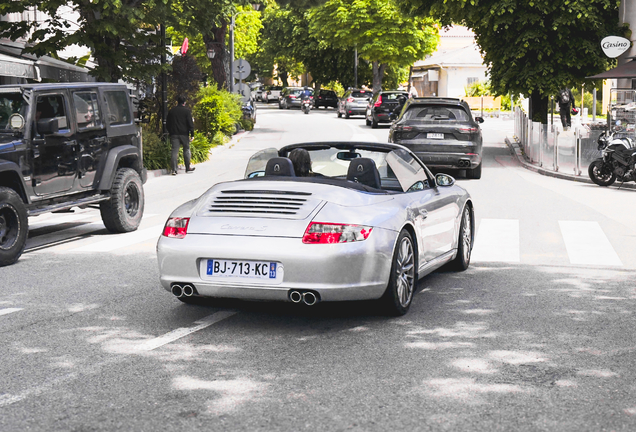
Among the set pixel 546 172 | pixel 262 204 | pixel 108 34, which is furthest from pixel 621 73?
pixel 262 204

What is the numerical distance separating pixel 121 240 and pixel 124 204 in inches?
33.6

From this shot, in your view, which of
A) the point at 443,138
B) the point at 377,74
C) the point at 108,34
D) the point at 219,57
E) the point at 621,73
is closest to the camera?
the point at 443,138

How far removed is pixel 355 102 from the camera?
52.1m

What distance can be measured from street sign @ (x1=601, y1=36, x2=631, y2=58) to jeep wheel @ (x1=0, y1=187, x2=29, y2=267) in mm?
17894

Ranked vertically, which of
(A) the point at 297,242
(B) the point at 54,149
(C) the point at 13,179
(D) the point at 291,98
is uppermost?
(D) the point at 291,98

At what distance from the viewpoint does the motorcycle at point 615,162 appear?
1875 centimetres

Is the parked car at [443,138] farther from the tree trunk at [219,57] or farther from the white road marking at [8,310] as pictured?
the tree trunk at [219,57]

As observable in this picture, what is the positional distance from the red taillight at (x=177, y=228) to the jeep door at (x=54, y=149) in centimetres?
459

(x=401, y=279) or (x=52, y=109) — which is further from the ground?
(x=52, y=109)

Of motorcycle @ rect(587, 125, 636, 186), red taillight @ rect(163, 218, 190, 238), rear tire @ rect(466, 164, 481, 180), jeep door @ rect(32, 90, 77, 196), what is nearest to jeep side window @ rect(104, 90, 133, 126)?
jeep door @ rect(32, 90, 77, 196)

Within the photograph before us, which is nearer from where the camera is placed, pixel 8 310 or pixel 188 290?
pixel 188 290

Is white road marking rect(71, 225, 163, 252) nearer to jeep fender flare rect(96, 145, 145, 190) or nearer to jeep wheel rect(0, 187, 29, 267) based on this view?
jeep fender flare rect(96, 145, 145, 190)

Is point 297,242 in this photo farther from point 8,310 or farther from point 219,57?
point 219,57

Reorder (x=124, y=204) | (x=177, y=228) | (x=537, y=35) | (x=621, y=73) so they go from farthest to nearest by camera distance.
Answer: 1. (x=537, y=35)
2. (x=621, y=73)
3. (x=124, y=204)
4. (x=177, y=228)
